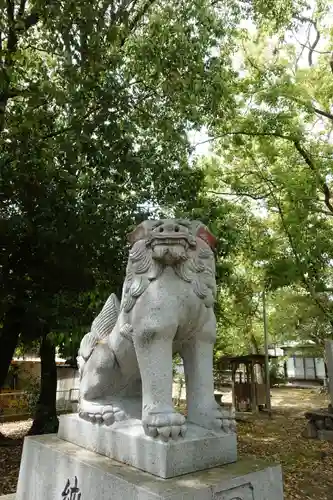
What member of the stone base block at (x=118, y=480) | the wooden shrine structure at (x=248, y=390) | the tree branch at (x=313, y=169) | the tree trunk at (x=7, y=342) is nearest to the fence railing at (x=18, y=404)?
the tree trunk at (x=7, y=342)

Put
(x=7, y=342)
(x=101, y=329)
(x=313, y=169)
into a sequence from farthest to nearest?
(x=313, y=169)
(x=7, y=342)
(x=101, y=329)

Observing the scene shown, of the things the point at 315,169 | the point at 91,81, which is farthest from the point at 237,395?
the point at 91,81

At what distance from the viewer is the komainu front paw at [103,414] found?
7.73 ft

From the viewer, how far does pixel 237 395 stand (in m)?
13.5

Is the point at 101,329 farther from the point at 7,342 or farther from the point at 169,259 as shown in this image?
the point at 7,342

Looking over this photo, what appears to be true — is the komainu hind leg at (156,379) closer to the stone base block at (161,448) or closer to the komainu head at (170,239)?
the stone base block at (161,448)

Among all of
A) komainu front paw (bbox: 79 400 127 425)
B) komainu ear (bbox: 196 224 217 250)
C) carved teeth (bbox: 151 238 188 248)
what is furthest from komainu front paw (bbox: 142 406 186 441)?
komainu ear (bbox: 196 224 217 250)

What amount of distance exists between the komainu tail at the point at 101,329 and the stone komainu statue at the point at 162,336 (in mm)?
133

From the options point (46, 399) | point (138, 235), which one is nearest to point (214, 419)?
point (138, 235)

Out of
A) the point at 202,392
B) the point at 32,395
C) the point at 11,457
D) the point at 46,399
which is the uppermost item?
the point at 202,392

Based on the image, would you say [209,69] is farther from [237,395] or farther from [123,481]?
[237,395]

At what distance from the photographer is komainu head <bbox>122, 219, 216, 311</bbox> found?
2.26m

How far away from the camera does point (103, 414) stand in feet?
7.79

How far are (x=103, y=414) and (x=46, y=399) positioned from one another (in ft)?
20.1
